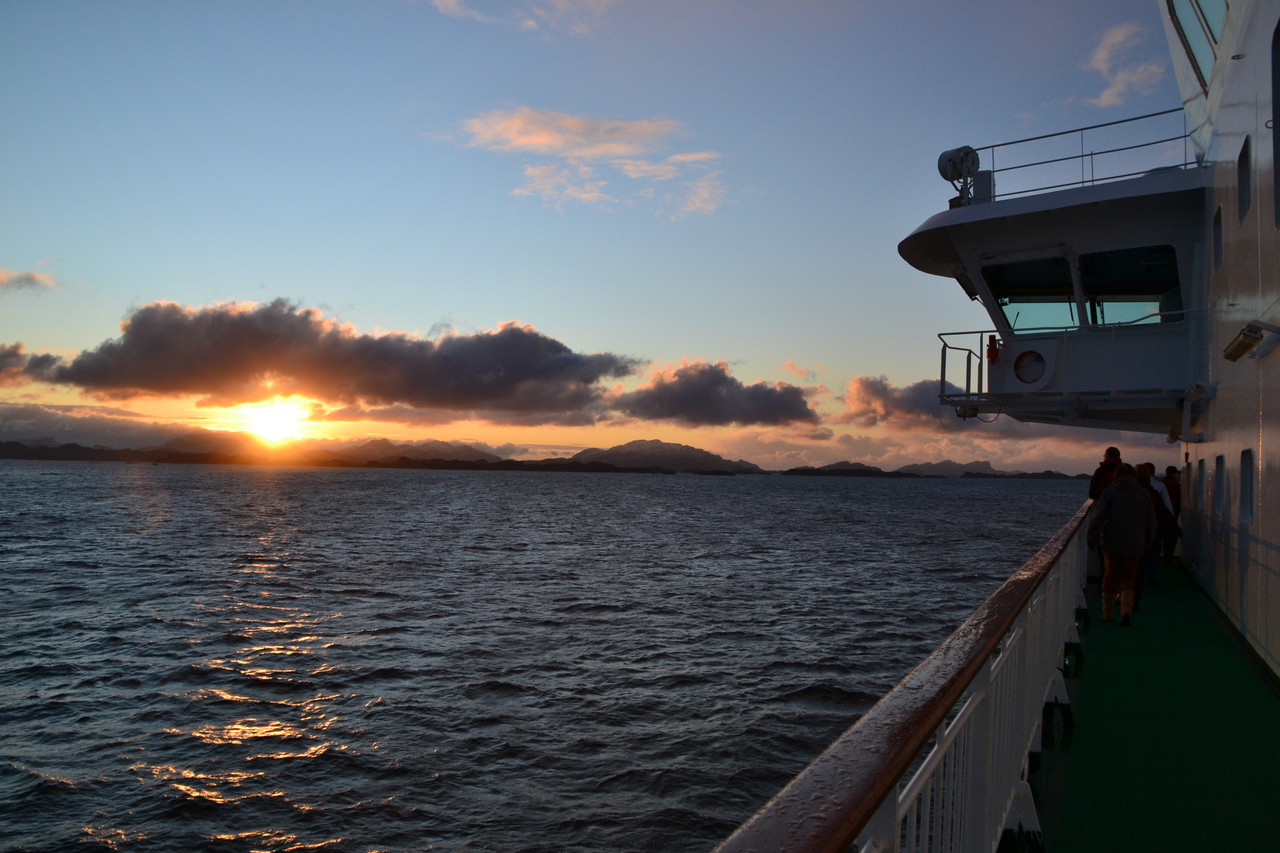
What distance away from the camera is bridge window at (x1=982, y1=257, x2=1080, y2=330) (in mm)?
13492

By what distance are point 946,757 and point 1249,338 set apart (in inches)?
215

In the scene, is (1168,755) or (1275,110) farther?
(1275,110)

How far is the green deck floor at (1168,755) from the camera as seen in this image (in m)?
4.04

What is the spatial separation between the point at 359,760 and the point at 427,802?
5.53ft

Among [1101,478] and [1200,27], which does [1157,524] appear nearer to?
[1101,478]

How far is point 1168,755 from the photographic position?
504 centimetres

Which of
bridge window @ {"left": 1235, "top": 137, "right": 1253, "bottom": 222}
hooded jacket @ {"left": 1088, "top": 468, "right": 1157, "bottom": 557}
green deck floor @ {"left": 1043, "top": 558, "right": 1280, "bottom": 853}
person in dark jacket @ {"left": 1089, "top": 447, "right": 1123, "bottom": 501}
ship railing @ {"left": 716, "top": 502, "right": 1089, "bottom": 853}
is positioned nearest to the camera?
ship railing @ {"left": 716, "top": 502, "right": 1089, "bottom": 853}

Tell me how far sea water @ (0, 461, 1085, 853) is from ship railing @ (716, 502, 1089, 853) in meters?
5.33

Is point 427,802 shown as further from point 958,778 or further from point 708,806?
point 958,778

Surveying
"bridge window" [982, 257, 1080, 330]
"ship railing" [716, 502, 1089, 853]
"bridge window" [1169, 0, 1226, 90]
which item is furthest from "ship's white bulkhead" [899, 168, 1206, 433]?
"ship railing" [716, 502, 1089, 853]

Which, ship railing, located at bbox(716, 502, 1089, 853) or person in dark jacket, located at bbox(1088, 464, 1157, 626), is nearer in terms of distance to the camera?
ship railing, located at bbox(716, 502, 1089, 853)

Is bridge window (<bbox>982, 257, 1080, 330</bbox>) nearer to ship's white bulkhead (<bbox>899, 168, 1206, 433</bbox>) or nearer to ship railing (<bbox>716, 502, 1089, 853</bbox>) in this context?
ship's white bulkhead (<bbox>899, 168, 1206, 433</bbox>)

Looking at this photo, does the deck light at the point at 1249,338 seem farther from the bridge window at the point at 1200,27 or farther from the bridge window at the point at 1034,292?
the bridge window at the point at 1034,292

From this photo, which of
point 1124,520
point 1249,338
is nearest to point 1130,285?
point 1124,520
